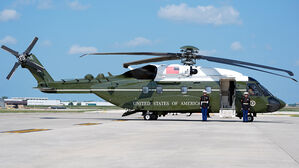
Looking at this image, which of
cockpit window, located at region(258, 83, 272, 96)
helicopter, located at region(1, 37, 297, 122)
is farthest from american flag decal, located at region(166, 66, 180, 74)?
cockpit window, located at region(258, 83, 272, 96)

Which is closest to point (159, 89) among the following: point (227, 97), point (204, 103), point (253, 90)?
point (204, 103)

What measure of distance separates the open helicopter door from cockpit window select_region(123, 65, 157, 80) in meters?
4.65

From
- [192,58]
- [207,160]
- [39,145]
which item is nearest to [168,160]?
[207,160]

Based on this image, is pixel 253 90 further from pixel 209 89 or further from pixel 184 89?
pixel 184 89

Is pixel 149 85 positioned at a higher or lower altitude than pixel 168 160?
higher

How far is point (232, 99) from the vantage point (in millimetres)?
25859

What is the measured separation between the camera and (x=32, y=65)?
30.8 m

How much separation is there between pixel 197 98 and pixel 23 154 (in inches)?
722

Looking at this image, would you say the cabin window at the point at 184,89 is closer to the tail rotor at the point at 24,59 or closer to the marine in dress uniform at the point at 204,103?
the marine in dress uniform at the point at 204,103

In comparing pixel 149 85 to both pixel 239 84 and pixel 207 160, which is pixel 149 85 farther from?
pixel 207 160

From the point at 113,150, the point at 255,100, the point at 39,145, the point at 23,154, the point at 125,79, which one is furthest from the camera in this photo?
the point at 125,79

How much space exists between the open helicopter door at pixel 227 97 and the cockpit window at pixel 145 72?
4.65 metres

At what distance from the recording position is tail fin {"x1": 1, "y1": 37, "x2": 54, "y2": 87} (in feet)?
98.6

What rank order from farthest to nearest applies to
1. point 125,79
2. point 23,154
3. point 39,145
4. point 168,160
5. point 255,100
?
point 125,79, point 255,100, point 39,145, point 23,154, point 168,160
